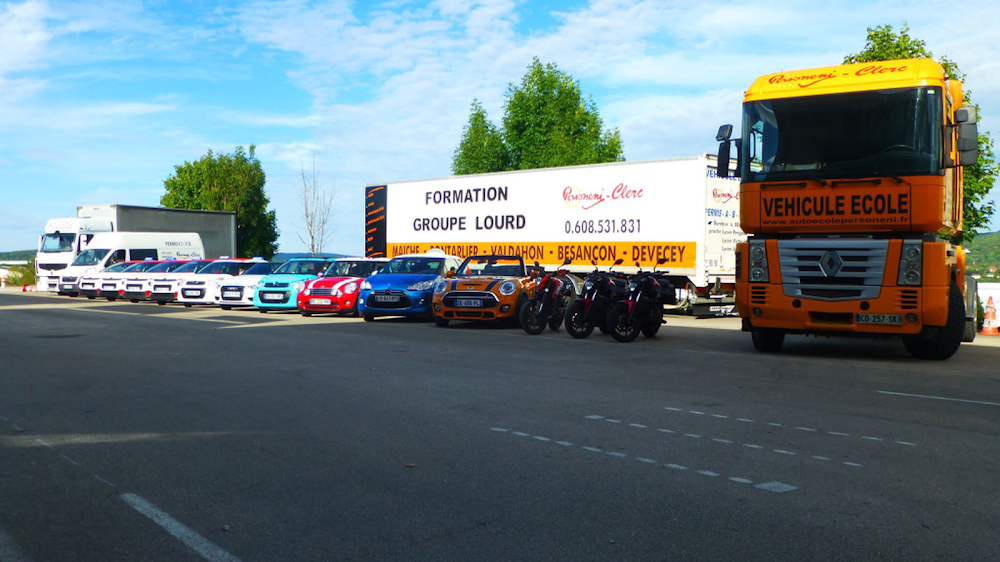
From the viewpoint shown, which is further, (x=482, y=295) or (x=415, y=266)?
(x=415, y=266)

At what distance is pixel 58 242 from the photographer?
35.2 m

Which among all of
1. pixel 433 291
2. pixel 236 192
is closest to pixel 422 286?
pixel 433 291

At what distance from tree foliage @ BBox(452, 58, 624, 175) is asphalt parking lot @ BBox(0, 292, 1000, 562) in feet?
158

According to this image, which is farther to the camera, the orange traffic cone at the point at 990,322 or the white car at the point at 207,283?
the white car at the point at 207,283

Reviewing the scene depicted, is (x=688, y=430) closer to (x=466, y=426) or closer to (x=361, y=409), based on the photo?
(x=466, y=426)

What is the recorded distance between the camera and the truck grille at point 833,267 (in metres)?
10.7

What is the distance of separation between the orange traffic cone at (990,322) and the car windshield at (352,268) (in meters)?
13.2

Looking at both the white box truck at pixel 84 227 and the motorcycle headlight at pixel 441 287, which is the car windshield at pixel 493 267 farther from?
the white box truck at pixel 84 227

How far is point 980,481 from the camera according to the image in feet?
16.3

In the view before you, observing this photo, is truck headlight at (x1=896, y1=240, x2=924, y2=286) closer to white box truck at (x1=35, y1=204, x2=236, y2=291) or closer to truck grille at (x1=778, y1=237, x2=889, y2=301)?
truck grille at (x1=778, y1=237, x2=889, y2=301)

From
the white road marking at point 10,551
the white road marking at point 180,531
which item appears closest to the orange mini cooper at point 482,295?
the white road marking at point 180,531

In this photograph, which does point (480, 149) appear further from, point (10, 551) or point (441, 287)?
point (10, 551)

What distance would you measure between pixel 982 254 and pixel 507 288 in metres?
10.4

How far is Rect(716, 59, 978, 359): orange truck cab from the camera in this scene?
1052 cm
